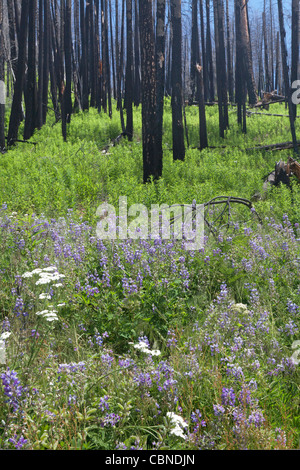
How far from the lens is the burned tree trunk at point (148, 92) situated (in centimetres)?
899

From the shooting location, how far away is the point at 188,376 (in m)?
2.46

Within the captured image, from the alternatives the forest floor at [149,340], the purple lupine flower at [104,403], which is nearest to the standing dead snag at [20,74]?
the forest floor at [149,340]

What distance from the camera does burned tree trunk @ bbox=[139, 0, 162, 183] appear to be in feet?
29.5

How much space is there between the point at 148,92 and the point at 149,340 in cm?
729

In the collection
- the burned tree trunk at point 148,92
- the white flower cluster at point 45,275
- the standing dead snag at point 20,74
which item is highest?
the standing dead snag at point 20,74

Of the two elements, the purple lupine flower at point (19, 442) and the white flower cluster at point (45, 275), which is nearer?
the purple lupine flower at point (19, 442)

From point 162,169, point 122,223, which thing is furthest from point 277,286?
point 162,169

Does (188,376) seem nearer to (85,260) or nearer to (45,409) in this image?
(45,409)

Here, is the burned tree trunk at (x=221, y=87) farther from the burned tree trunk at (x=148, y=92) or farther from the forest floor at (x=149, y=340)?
the forest floor at (x=149, y=340)

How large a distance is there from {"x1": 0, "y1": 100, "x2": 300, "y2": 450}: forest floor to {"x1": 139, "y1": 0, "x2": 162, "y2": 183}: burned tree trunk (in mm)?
3404

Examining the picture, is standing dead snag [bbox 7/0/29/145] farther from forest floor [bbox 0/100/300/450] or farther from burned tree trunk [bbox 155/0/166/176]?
forest floor [bbox 0/100/300/450]

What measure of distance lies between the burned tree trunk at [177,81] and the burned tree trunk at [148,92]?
2155 mm

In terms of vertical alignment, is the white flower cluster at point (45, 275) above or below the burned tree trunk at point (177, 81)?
below

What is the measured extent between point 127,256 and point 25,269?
3.33 feet
